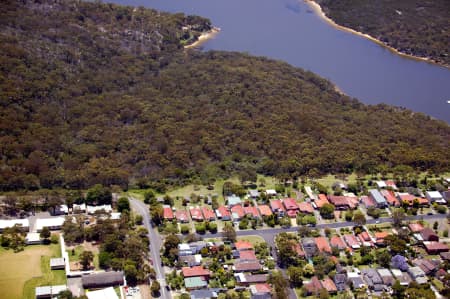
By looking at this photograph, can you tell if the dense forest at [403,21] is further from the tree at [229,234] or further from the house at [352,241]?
the tree at [229,234]

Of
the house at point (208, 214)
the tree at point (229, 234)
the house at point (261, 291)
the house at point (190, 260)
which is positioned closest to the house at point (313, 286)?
the house at point (261, 291)

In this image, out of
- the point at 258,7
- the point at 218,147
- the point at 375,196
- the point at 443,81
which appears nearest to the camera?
the point at 375,196

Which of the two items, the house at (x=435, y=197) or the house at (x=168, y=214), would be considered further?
the house at (x=435, y=197)

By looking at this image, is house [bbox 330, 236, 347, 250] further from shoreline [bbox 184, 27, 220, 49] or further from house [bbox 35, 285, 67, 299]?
shoreline [bbox 184, 27, 220, 49]

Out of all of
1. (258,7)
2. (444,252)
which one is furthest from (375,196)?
(258,7)

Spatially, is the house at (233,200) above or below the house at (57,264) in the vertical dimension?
above

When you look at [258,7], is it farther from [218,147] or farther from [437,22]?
[218,147]
